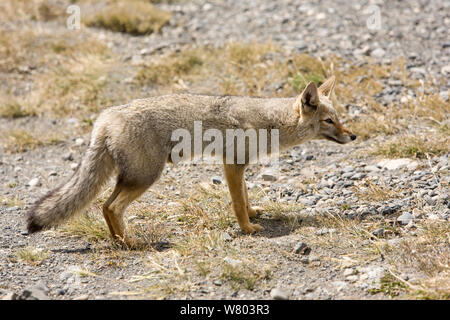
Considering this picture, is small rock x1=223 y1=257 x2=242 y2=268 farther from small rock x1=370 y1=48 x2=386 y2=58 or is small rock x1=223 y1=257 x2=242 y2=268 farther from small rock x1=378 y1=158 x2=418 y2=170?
small rock x1=370 y1=48 x2=386 y2=58

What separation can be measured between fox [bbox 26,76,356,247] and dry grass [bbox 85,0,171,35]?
572 cm

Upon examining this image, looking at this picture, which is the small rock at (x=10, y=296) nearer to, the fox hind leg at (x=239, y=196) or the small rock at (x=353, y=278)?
the fox hind leg at (x=239, y=196)

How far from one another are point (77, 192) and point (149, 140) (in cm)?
87

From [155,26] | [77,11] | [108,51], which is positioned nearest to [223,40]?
[155,26]

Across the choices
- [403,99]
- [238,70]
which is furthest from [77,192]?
[403,99]

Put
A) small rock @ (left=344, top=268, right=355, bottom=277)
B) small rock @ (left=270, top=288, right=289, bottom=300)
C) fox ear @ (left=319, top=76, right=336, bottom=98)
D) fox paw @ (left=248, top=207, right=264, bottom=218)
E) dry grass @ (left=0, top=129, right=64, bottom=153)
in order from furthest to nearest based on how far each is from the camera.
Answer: dry grass @ (left=0, top=129, right=64, bottom=153) < fox ear @ (left=319, top=76, right=336, bottom=98) < fox paw @ (left=248, top=207, right=264, bottom=218) < small rock @ (left=344, top=268, right=355, bottom=277) < small rock @ (left=270, top=288, right=289, bottom=300)

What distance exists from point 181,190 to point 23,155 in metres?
3.02

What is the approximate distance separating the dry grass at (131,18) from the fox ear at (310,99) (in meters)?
6.04

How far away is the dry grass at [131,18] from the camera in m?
11.2

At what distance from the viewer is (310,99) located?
231 inches

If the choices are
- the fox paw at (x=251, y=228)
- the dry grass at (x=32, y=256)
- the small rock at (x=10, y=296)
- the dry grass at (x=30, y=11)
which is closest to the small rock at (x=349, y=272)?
the fox paw at (x=251, y=228)

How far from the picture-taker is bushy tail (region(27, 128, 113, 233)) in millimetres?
5090

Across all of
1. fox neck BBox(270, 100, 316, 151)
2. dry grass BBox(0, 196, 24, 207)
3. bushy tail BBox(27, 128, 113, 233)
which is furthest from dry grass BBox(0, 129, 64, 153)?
fox neck BBox(270, 100, 316, 151)

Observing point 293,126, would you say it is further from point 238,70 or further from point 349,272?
point 238,70
